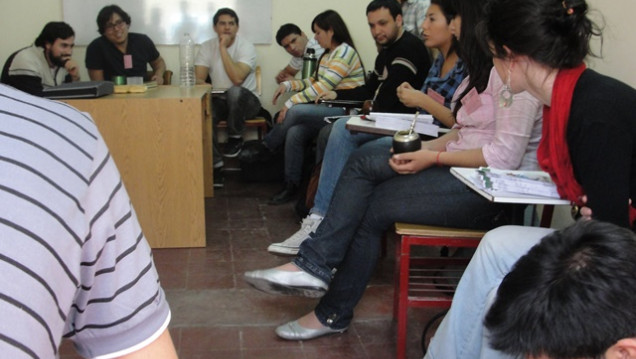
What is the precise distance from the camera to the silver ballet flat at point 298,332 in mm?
2053

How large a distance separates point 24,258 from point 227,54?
4.25 metres

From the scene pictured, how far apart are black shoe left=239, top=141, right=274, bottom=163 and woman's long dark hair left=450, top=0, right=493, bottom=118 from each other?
2.13 meters

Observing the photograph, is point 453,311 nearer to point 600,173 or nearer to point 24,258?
point 600,173

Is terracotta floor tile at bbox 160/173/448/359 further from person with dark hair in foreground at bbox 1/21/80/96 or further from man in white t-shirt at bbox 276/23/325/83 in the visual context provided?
man in white t-shirt at bbox 276/23/325/83

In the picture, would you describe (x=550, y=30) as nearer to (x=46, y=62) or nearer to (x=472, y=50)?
(x=472, y=50)

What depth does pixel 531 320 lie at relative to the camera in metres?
0.84

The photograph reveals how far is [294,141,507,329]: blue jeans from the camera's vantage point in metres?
1.86

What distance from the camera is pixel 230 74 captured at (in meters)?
4.59

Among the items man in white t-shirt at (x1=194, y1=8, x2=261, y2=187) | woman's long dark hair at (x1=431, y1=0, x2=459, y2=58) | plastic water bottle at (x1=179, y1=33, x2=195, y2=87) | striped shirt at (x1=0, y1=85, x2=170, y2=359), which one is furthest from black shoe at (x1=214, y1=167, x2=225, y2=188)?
striped shirt at (x1=0, y1=85, x2=170, y2=359)

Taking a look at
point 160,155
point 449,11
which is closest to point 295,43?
point 160,155

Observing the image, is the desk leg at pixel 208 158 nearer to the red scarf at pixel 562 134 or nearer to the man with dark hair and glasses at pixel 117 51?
the man with dark hair and glasses at pixel 117 51

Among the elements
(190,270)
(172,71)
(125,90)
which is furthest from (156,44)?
(190,270)

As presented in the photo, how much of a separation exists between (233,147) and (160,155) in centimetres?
157

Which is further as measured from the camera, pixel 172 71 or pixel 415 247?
pixel 172 71
